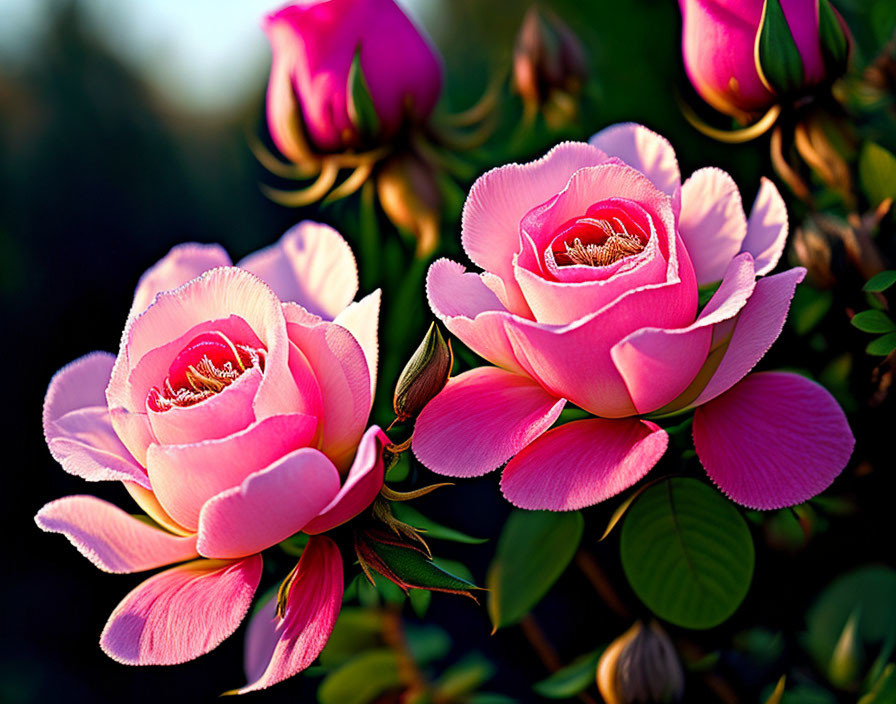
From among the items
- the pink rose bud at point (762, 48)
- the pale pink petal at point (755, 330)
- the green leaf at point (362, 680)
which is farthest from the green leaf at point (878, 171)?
the green leaf at point (362, 680)

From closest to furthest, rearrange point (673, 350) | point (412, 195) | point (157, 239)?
point (673, 350)
point (412, 195)
point (157, 239)

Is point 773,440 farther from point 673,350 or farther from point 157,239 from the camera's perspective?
point 157,239

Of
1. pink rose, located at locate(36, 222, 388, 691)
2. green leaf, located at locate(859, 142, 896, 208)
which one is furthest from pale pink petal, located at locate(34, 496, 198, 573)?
green leaf, located at locate(859, 142, 896, 208)

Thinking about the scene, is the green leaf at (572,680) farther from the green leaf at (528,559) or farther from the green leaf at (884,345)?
the green leaf at (884,345)

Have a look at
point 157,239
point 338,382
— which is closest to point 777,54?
point 338,382

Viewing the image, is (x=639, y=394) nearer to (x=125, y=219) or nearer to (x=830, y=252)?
(x=830, y=252)
